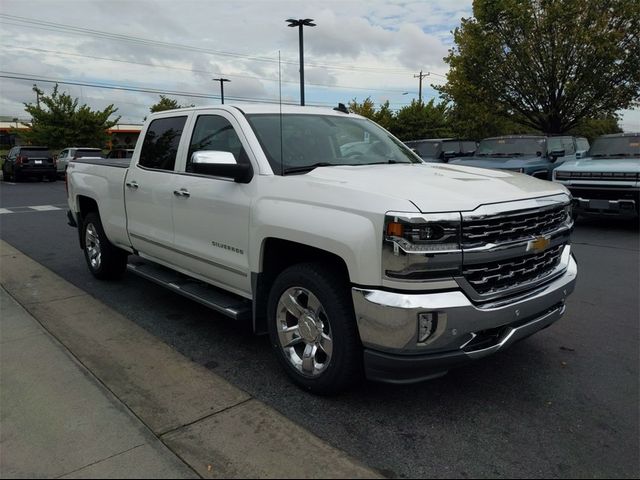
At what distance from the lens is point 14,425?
3.03 m

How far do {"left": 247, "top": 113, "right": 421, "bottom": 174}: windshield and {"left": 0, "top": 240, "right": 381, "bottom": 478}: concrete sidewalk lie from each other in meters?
1.62

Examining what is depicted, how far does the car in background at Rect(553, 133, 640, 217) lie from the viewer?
9.07 meters

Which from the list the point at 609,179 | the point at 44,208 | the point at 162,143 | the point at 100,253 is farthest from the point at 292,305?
the point at 44,208

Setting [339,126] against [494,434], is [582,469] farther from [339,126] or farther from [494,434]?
[339,126]

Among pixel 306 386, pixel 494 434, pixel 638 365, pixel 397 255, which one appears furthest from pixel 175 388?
pixel 638 365

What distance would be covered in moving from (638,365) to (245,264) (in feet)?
9.65

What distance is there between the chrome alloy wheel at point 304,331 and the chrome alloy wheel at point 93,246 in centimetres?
347

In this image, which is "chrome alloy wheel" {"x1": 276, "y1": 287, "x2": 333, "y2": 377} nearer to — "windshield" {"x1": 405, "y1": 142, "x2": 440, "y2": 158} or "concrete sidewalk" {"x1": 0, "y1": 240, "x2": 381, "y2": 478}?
"concrete sidewalk" {"x1": 0, "y1": 240, "x2": 381, "y2": 478}

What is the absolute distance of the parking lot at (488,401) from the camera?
2.74 m

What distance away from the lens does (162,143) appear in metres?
4.90

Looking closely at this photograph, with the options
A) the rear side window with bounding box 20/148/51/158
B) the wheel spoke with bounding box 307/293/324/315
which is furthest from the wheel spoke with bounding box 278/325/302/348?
the rear side window with bounding box 20/148/51/158

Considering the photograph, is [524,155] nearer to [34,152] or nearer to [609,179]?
[609,179]

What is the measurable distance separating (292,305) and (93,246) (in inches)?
152

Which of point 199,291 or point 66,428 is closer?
point 66,428
